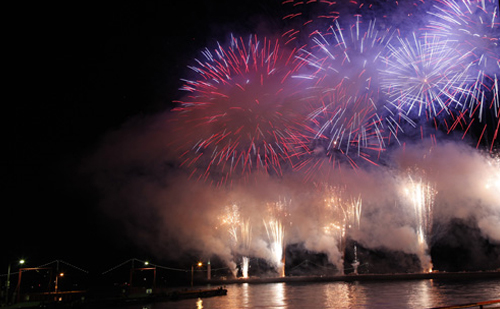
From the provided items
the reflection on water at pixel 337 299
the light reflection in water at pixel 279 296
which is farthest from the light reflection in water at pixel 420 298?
the light reflection in water at pixel 279 296

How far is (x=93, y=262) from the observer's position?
72438 mm

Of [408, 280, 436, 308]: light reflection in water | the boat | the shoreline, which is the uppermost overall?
[408, 280, 436, 308]: light reflection in water

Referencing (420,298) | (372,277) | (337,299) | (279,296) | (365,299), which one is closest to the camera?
(420,298)

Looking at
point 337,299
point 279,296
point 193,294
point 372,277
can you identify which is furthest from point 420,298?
point 372,277

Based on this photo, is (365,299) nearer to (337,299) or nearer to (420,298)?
(337,299)

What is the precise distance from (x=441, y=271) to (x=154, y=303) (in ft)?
140

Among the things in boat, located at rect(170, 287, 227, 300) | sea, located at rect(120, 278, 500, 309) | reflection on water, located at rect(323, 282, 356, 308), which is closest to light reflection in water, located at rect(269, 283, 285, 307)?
sea, located at rect(120, 278, 500, 309)

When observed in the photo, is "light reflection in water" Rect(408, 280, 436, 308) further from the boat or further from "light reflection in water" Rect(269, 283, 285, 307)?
the boat

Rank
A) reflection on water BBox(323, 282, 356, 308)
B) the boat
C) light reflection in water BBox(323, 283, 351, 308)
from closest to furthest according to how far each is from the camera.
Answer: light reflection in water BBox(323, 283, 351, 308) → reflection on water BBox(323, 282, 356, 308) → the boat

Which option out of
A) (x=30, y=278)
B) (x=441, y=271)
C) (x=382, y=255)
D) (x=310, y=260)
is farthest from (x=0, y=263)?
(x=441, y=271)

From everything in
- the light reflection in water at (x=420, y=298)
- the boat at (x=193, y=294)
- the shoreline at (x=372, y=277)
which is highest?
the light reflection in water at (x=420, y=298)

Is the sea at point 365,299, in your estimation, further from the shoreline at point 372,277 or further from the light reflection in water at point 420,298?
the shoreline at point 372,277

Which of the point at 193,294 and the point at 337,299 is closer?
the point at 337,299

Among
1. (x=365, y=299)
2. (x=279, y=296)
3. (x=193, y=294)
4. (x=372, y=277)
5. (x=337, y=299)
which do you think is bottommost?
(x=372, y=277)
